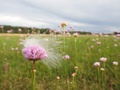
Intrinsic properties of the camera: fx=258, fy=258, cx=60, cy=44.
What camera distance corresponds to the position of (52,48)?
350cm

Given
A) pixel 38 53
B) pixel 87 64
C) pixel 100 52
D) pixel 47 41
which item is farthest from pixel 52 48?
pixel 100 52

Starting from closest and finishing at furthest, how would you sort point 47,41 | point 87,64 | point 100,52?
point 47,41
point 87,64
point 100,52

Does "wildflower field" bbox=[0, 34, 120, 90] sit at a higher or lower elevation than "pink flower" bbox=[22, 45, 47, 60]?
lower

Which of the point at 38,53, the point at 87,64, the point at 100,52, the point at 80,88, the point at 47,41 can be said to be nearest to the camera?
the point at 38,53

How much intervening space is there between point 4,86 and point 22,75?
55cm

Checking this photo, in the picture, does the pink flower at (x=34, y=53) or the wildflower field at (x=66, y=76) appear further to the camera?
the wildflower field at (x=66, y=76)

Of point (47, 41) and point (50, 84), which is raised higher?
point (47, 41)

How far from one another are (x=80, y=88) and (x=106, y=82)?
50 cm

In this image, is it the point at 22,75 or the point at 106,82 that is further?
the point at 22,75

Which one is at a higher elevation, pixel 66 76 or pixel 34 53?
pixel 34 53

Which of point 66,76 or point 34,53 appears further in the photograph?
point 66,76

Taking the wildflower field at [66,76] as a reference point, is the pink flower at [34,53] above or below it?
above

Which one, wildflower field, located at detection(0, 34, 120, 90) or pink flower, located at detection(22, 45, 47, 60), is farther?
wildflower field, located at detection(0, 34, 120, 90)

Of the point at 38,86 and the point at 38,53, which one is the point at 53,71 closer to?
the point at 38,86
